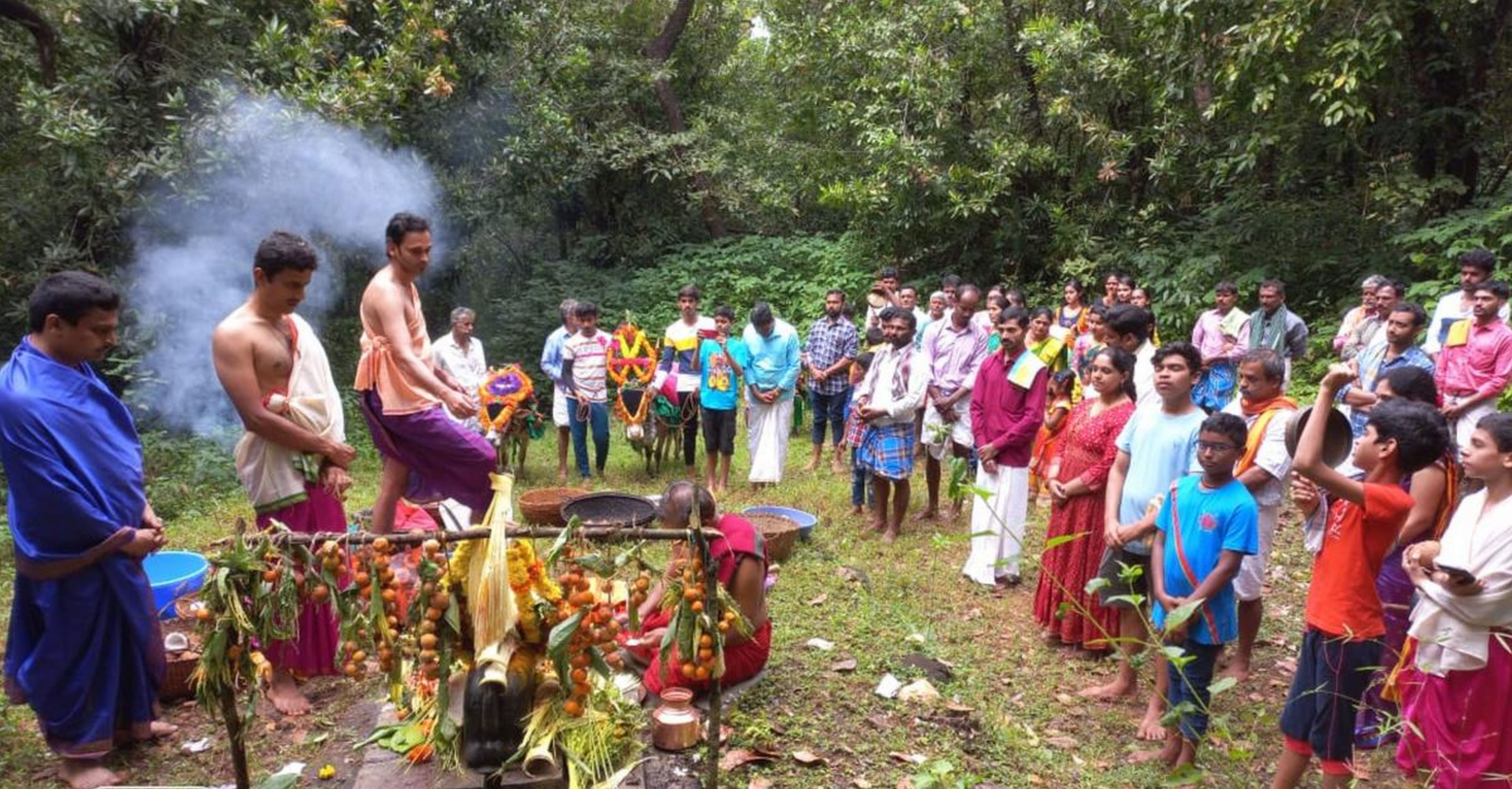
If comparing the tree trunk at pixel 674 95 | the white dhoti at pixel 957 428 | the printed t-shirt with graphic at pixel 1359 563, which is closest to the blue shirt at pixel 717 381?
the white dhoti at pixel 957 428

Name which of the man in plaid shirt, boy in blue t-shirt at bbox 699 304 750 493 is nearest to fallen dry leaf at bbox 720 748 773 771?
boy in blue t-shirt at bbox 699 304 750 493

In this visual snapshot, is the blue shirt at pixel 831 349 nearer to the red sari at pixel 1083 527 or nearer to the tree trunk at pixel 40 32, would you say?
the red sari at pixel 1083 527

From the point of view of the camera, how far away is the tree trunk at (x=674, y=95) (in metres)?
17.4

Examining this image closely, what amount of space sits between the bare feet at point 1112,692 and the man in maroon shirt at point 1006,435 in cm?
129

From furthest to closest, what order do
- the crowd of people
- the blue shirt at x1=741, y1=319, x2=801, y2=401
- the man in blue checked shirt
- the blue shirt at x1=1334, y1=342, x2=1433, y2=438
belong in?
the blue shirt at x1=741, y1=319, x2=801, y2=401 < the blue shirt at x1=1334, y1=342, x2=1433, y2=438 < the man in blue checked shirt < the crowd of people

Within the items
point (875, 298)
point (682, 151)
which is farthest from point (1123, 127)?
point (682, 151)

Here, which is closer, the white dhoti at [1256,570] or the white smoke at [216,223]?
the white dhoti at [1256,570]

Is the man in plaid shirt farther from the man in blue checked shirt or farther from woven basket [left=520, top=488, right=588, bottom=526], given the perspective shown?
the man in blue checked shirt

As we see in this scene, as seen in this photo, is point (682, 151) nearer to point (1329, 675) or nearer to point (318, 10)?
point (318, 10)

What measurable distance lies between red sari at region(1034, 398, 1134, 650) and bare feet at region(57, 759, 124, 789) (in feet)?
14.7

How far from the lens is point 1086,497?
204 inches

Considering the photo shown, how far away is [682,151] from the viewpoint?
683 inches

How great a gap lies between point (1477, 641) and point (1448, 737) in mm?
388

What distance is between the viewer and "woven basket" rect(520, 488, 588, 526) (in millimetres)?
6973
